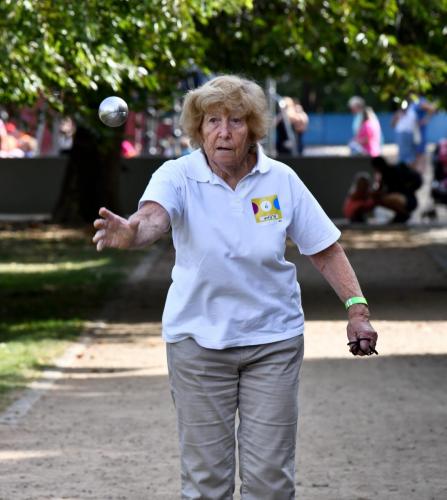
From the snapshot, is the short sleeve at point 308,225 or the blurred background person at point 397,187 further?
the blurred background person at point 397,187

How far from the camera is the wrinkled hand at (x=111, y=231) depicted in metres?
4.60

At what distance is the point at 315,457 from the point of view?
7.74 m

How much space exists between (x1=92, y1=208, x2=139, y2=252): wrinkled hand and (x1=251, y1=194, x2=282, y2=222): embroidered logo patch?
528 millimetres

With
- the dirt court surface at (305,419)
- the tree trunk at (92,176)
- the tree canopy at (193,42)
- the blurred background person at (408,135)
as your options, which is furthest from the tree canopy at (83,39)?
the blurred background person at (408,135)

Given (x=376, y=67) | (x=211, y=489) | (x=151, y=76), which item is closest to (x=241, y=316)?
(x=211, y=489)

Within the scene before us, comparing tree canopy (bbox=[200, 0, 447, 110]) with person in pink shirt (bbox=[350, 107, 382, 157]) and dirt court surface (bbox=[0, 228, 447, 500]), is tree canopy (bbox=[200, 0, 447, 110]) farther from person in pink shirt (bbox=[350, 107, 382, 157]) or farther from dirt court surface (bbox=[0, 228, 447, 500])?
person in pink shirt (bbox=[350, 107, 382, 157])

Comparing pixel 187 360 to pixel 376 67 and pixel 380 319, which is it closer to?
pixel 380 319

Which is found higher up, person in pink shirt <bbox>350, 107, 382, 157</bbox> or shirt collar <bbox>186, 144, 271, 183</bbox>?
shirt collar <bbox>186, 144, 271, 183</bbox>

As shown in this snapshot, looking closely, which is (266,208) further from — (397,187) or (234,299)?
(397,187)

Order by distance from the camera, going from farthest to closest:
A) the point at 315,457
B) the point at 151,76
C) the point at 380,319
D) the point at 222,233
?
the point at 380,319 < the point at 151,76 < the point at 315,457 < the point at 222,233

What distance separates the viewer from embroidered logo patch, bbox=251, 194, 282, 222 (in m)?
5.04

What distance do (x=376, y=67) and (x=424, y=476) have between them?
7629 millimetres

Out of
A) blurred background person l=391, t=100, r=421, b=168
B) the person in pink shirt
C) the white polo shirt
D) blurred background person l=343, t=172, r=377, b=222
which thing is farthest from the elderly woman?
the person in pink shirt

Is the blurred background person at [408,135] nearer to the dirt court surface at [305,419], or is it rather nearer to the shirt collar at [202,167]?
the dirt court surface at [305,419]
